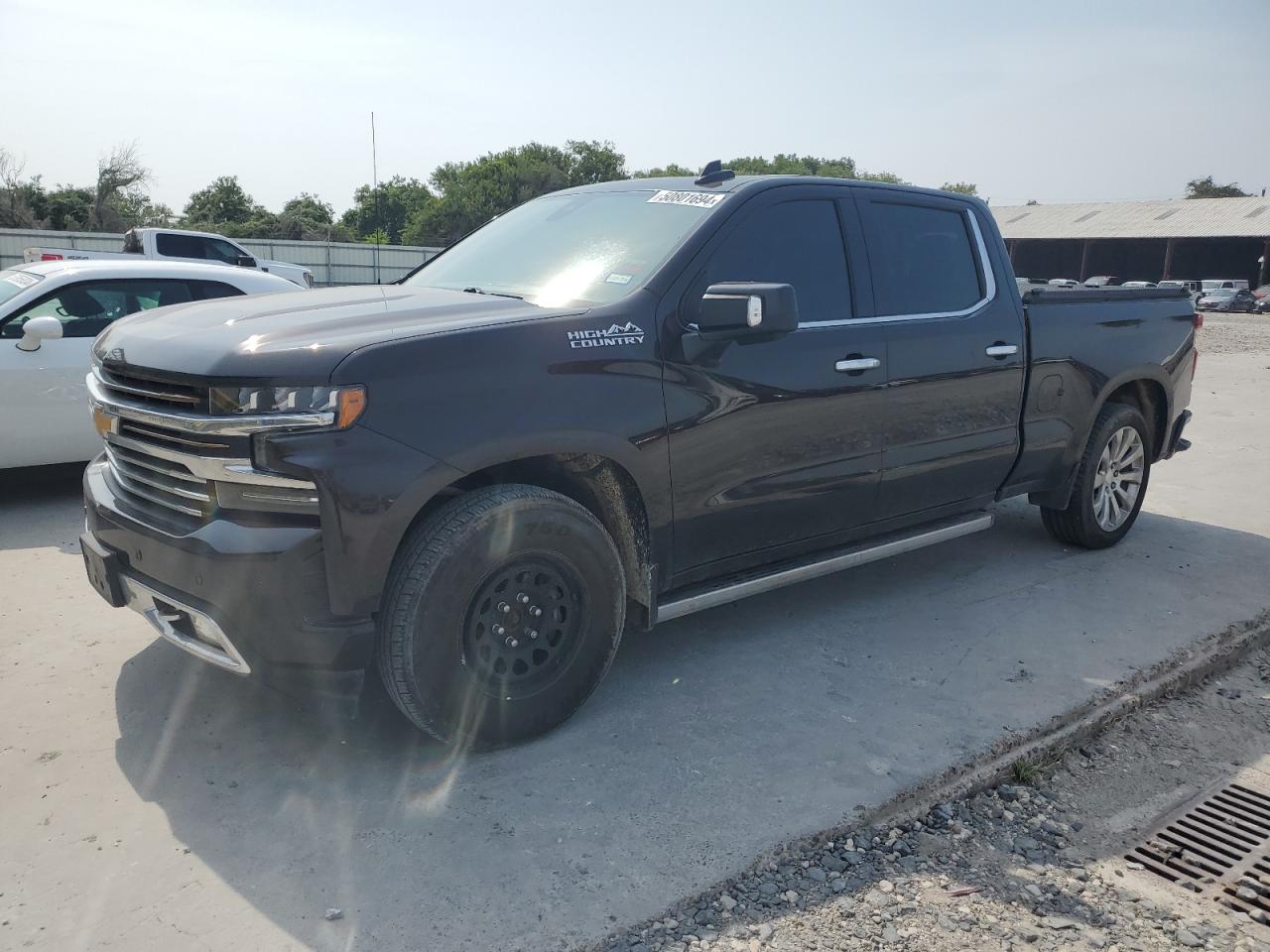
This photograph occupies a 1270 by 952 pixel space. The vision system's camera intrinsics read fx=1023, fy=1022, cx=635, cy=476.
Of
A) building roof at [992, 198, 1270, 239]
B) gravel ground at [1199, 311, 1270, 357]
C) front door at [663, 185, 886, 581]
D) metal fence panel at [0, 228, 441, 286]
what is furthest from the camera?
building roof at [992, 198, 1270, 239]

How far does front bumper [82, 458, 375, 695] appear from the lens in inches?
114

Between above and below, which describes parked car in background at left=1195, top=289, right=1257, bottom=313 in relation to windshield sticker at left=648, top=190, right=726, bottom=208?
below

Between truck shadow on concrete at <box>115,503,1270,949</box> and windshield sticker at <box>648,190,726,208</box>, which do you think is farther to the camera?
windshield sticker at <box>648,190,726,208</box>

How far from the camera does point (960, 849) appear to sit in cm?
303

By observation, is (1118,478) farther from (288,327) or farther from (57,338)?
(57,338)

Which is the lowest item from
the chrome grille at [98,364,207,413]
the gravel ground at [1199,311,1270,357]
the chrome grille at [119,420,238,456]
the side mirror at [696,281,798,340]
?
the gravel ground at [1199,311,1270,357]

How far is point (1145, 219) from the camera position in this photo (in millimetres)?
54500

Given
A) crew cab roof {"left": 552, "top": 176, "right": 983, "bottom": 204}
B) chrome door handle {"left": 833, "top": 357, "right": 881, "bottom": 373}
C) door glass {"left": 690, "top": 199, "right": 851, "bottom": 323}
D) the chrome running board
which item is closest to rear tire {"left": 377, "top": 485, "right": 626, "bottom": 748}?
the chrome running board

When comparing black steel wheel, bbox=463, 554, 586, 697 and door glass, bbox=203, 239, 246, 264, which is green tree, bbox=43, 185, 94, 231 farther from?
black steel wheel, bbox=463, 554, 586, 697

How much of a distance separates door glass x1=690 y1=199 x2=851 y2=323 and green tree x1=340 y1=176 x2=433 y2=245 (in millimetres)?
87298

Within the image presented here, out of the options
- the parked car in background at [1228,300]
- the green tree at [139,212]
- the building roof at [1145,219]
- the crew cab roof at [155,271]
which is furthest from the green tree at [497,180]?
the crew cab roof at [155,271]

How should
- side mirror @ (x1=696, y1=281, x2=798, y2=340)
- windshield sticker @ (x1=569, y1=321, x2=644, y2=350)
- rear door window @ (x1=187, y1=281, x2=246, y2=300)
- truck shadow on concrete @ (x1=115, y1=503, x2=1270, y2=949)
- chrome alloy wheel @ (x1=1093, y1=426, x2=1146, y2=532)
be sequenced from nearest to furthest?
1. truck shadow on concrete @ (x1=115, y1=503, x2=1270, y2=949)
2. windshield sticker @ (x1=569, y1=321, x2=644, y2=350)
3. side mirror @ (x1=696, y1=281, x2=798, y2=340)
4. chrome alloy wheel @ (x1=1093, y1=426, x2=1146, y2=532)
5. rear door window @ (x1=187, y1=281, x2=246, y2=300)

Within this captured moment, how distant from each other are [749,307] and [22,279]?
5324mm

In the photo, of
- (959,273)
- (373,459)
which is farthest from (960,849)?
(959,273)
